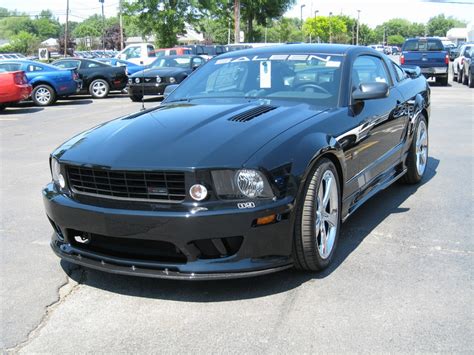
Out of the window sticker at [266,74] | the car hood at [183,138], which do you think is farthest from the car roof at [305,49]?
the car hood at [183,138]

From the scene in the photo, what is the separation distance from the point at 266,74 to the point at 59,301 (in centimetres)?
248

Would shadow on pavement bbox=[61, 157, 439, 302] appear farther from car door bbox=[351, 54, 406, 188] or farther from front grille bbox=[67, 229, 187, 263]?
car door bbox=[351, 54, 406, 188]

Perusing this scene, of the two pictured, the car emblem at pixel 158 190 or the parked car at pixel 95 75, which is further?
the parked car at pixel 95 75

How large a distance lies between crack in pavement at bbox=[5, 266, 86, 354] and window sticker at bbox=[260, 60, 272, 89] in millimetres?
2071

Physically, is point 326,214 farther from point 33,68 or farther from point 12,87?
point 33,68

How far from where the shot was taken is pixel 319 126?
3.95 metres

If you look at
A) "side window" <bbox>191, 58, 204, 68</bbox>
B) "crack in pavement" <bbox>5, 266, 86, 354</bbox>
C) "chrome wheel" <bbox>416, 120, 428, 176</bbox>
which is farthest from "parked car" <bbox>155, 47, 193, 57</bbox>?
"crack in pavement" <bbox>5, 266, 86, 354</bbox>

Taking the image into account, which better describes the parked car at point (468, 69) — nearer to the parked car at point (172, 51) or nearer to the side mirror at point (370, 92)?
the parked car at point (172, 51)

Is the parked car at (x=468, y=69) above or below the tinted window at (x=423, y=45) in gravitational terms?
below

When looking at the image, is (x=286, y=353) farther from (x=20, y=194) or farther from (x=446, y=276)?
(x=20, y=194)

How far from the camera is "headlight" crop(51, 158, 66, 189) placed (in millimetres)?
3780

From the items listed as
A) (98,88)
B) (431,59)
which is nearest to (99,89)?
(98,88)

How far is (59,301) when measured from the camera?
356cm

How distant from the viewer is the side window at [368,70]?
4.97 meters
